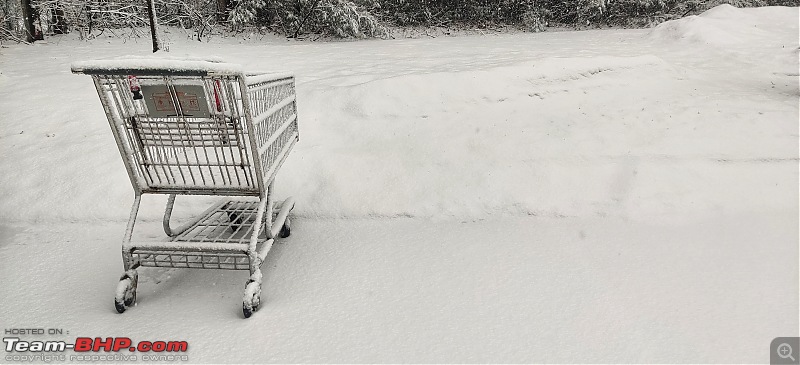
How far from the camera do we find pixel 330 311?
226 cm

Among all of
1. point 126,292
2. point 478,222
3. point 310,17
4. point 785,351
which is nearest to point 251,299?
point 126,292

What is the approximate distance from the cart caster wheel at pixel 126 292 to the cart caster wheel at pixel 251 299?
65 cm

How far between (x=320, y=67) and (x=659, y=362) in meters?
5.58

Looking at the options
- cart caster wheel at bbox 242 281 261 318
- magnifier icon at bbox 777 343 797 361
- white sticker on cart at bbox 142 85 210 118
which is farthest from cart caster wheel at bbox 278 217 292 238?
magnifier icon at bbox 777 343 797 361

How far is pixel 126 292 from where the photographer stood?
7.49 feet

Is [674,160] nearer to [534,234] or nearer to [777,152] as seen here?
[777,152]

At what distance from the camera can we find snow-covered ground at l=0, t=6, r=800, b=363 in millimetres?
2098

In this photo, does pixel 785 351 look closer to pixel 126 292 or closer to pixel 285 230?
pixel 285 230

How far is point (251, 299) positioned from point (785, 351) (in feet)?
8.13

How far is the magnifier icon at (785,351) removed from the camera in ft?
6.17

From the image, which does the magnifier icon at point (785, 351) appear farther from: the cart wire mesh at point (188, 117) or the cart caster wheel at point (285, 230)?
the cart caster wheel at point (285, 230)

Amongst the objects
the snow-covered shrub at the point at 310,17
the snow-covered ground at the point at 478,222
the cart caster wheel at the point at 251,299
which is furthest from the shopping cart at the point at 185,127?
the snow-covered shrub at the point at 310,17

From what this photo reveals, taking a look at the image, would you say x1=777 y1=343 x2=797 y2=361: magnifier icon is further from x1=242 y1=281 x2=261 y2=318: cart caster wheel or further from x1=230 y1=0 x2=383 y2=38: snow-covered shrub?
x1=230 y1=0 x2=383 y2=38: snow-covered shrub

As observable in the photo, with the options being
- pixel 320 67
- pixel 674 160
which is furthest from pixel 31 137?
pixel 674 160
